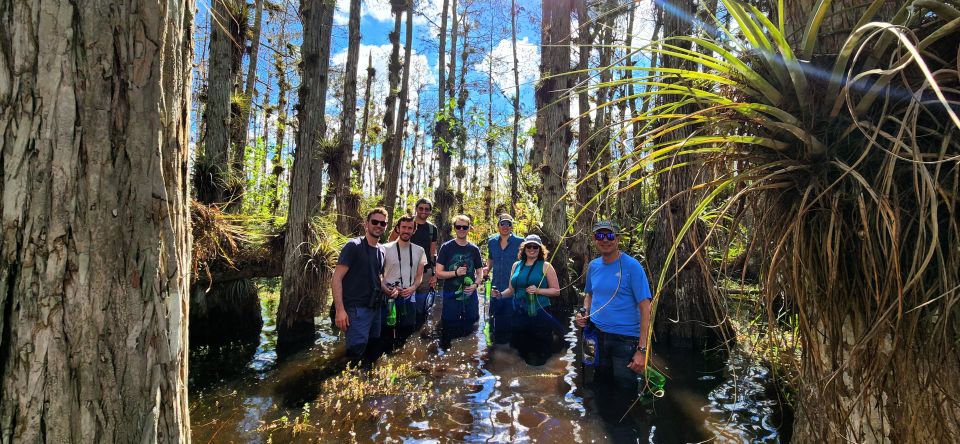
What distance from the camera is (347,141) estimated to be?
37.6 feet

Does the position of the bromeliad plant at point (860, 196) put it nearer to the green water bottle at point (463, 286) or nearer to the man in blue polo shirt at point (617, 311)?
the man in blue polo shirt at point (617, 311)

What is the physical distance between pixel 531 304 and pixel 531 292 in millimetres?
626

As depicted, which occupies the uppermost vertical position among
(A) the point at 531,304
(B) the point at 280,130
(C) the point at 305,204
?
(B) the point at 280,130

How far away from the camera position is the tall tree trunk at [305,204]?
25.0 ft

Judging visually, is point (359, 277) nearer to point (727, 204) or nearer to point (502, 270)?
point (502, 270)

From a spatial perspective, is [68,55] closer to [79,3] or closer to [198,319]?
[79,3]

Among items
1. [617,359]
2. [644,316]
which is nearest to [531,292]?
[617,359]

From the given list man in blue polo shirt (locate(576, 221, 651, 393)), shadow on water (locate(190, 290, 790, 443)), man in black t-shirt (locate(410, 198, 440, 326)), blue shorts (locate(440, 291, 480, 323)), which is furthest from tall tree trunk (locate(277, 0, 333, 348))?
man in blue polo shirt (locate(576, 221, 651, 393))

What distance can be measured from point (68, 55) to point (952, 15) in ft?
7.90

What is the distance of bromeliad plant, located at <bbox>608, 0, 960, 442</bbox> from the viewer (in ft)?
4.40

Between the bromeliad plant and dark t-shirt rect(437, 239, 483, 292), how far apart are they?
6.21 metres

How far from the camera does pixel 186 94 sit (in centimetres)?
155

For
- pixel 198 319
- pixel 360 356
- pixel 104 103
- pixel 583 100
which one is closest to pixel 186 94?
pixel 104 103

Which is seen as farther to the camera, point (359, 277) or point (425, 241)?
point (425, 241)
